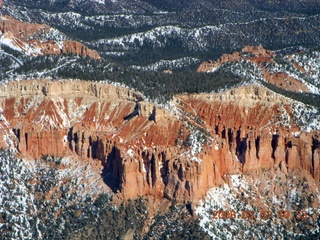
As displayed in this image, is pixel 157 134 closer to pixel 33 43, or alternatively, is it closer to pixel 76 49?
pixel 33 43

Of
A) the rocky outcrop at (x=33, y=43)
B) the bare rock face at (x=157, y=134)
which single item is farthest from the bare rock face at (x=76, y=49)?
the bare rock face at (x=157, y=134)

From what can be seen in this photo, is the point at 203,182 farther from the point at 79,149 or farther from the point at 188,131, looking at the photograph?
the point at 79,149

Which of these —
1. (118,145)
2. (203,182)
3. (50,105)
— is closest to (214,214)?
(203,182)
